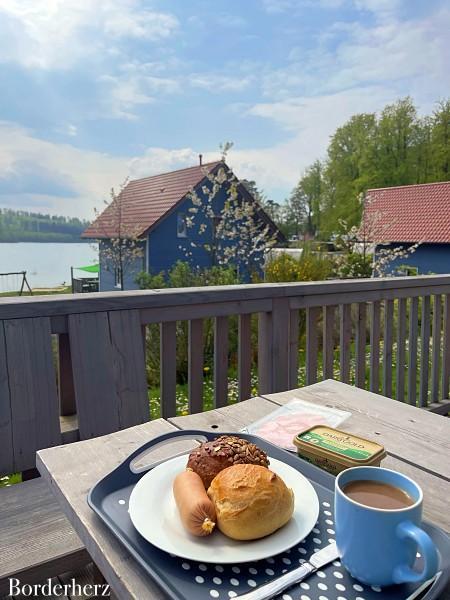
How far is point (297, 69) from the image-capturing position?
61.1 ft

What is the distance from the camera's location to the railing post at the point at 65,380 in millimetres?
1807

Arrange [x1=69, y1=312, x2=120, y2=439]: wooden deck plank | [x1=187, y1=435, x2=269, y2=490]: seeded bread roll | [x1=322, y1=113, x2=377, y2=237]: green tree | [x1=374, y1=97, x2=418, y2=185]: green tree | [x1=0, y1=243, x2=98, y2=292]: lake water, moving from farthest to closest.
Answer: [x1=322, y1=113, x2=377, y2=237]: green tree → [x1=374, y1=97, x2=418, y2=185]: green tree → [x1=0, y1=243, x2=98, y2=292]: lake water → [x1=69, y1=312, x2=120, y2=439]: wooden deck plank → [x1=187, y1=435, x2=269, y2=490]: seeded bread roll

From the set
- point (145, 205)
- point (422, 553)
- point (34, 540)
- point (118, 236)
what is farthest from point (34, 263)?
point (422, 553)

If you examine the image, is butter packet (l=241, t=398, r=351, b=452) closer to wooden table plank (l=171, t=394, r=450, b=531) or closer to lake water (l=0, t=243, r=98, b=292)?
wooden table plank (l=171, t=394, r=450, b=531)

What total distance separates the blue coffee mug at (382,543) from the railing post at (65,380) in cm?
145

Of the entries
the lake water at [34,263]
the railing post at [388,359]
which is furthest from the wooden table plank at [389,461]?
the lake water at [34,263]

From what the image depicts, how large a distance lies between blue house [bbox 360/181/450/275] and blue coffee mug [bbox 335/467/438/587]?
16.5 meters

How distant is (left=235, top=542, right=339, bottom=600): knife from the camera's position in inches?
21.7

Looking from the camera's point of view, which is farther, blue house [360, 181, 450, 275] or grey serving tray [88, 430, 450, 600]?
blue house [360, 181, 450, 275]

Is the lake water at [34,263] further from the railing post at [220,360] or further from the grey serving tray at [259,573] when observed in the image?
the grey serving tray at [259,573]

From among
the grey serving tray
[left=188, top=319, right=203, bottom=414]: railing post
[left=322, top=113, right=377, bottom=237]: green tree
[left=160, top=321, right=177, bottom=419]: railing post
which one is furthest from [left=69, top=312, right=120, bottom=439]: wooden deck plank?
[left=322, top=113, right=377, bottom=237]: green tree

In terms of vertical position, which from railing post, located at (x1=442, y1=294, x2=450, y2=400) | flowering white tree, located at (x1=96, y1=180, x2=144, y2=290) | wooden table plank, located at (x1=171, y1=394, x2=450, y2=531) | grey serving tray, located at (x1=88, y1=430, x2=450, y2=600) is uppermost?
flowering white tree, located at (x1=96, y1=180, x2=144, y2=290)

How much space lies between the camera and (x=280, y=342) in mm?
2318

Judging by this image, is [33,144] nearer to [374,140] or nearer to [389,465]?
[374,140]
